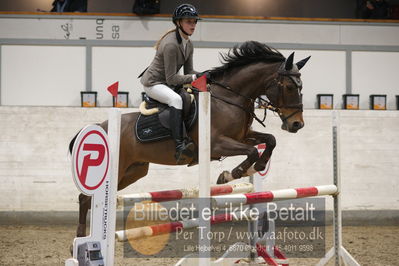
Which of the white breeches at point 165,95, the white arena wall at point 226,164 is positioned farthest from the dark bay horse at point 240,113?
the white arena wall at point 226,164

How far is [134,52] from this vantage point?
23.2 feet

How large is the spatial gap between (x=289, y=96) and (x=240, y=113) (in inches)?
14.4

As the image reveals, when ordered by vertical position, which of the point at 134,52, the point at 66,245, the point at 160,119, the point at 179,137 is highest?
the point at 134,52

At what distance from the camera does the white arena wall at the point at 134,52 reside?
6965mm

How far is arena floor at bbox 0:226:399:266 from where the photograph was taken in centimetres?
453

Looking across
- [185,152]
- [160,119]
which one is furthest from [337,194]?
[160,119]

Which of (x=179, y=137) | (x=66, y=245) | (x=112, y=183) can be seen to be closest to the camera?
(x=112, y=183)

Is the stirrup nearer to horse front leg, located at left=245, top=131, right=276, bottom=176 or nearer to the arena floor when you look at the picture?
horse front leg, located at left=245, top=131, right=276, bottom=176

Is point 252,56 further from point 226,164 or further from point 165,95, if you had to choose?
point 226,164

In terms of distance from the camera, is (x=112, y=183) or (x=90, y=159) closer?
(x=90, y=159)

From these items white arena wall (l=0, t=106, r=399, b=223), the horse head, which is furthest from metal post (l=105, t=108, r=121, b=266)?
white arena wall (l=0, t=106, r=399, b=223)

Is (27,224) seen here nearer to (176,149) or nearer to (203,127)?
(176,149)

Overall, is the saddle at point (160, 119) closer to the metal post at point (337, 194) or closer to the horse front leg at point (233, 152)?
the horse front leg at point (233, 152)

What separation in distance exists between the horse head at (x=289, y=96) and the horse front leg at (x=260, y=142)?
14cm
